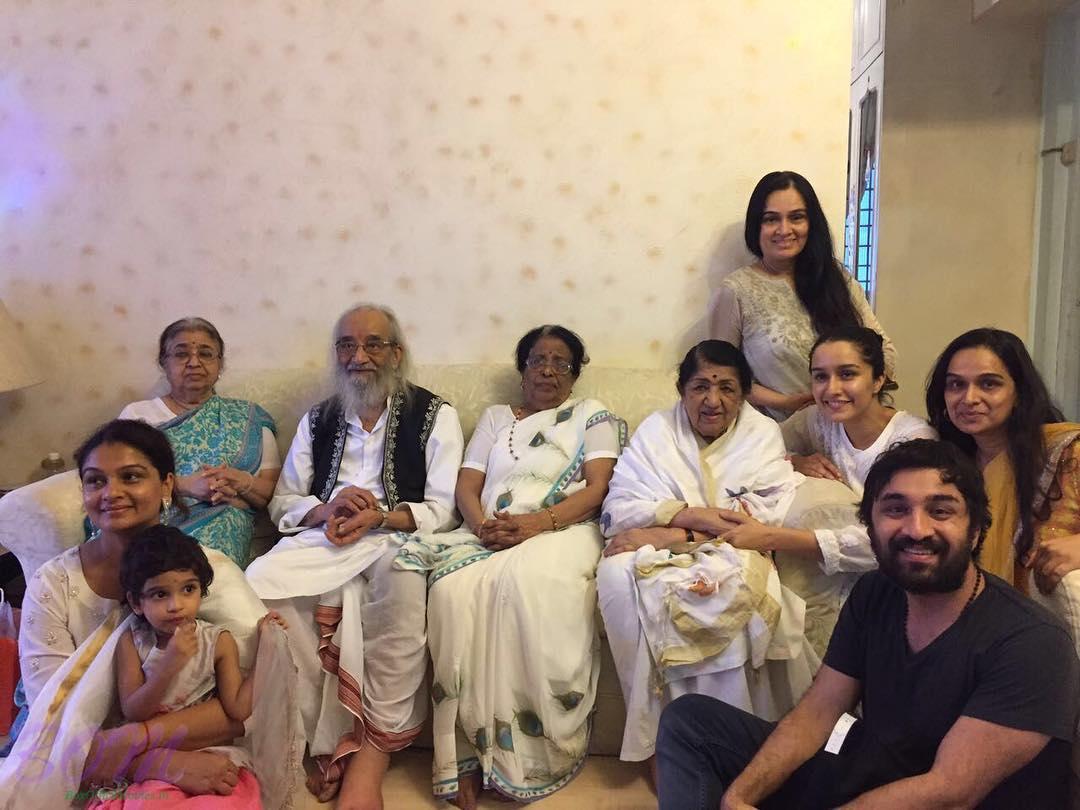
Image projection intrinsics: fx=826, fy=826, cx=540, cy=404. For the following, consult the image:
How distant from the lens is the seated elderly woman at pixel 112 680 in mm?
1484

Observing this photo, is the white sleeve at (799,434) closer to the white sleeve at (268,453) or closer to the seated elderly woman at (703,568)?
the seated elderly woman at (703,568)

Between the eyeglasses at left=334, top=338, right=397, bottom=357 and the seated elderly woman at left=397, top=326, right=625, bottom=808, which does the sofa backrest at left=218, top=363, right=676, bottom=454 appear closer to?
the eyeglasses at left=334, top=338, right=397, bottom=357

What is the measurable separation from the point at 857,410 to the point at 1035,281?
7.84 feet

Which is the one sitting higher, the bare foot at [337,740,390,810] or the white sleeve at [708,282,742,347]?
the white sleeve at [708,282,742,347]

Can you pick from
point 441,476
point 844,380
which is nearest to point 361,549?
point 441,476

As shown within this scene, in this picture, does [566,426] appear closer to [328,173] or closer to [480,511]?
[480,511]

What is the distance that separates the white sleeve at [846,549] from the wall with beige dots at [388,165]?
1.14 m

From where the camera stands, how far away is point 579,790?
2061 mm

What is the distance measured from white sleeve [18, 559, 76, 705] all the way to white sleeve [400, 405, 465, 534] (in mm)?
991

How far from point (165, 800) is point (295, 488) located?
4.08ft

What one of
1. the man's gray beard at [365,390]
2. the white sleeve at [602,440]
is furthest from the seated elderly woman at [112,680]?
the white sleeve at [602,440]

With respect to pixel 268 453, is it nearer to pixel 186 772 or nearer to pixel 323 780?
pixel 323 780

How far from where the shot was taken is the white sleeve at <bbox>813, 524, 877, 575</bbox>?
6.56ft

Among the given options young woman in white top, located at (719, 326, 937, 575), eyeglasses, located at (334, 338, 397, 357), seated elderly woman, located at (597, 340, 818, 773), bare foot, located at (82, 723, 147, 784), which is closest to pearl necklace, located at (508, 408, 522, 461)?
seated elderly woman, located at (597, 340, 818, 773)
